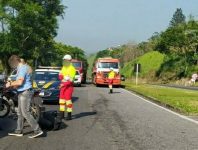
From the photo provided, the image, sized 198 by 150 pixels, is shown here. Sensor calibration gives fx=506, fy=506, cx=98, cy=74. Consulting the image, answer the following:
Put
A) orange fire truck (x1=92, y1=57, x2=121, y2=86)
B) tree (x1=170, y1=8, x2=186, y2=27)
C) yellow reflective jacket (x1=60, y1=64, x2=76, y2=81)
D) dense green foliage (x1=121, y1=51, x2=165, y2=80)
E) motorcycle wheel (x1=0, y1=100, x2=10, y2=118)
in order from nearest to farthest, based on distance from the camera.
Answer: yellow reflective jacket (x1=60, y1=64, x2=76, y2=81) → motorcycle wheel (x1=0, y1=100, x2=10, y2=118) → orange fire truck (x1=92, y1=57, x2=121, y2=86) → dense green foliage (x1=121, y1=51, x2=165, y2=80) → tree (x1=170, y1=8, x2=186, y2=27)

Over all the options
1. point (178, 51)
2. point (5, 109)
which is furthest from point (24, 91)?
point (178, 51)

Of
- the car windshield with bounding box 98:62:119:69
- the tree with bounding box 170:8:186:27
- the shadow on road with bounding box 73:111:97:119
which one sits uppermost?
the tree with bounding box 170:8:186:27

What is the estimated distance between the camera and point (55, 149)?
9.71 m

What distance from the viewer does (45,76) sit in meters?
22.5

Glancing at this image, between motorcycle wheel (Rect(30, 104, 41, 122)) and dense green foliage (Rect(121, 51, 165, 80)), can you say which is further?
dense green foliage (Rect(121, 51, 165, 80))

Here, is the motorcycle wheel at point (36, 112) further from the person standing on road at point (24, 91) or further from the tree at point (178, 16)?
the tree at point (178, 16)

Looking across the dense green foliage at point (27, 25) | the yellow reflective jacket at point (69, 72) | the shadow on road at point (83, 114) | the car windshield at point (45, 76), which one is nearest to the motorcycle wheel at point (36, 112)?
the yellow reflective jacket at point (69, 72)

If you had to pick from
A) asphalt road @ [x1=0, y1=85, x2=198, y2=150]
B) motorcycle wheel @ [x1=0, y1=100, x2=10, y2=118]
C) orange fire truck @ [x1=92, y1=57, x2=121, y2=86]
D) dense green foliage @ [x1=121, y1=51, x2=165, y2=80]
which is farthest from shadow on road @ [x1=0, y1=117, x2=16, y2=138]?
dense green foliage @ [x1=121, y1=51, x2=165, y2=80]

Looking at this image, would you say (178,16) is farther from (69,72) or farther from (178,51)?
(69,72)

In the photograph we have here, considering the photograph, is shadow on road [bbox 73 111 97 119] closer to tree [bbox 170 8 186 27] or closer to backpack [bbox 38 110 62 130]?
backpack [bbox 38 110 62 130]

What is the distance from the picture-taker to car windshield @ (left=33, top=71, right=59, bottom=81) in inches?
875

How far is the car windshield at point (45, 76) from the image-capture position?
22217 millimetres

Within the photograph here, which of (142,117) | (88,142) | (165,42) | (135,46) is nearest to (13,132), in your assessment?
(88,142)

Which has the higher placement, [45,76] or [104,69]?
[104,69]
